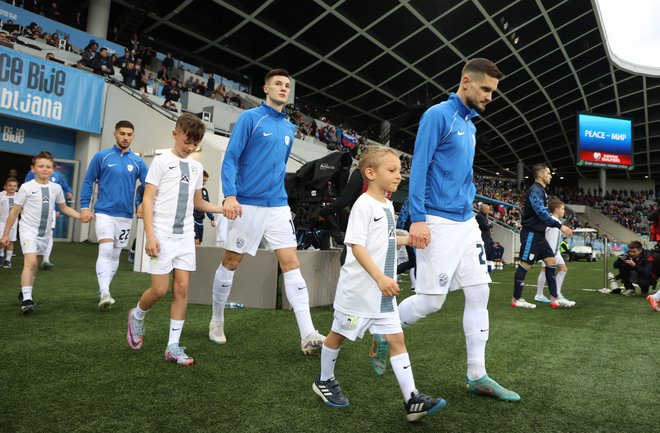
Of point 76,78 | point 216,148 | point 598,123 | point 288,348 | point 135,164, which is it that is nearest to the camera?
point 288,348

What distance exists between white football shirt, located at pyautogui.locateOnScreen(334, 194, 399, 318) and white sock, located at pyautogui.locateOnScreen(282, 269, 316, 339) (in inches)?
41.0

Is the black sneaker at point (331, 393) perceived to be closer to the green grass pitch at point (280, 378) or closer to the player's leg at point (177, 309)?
the green grass pitch at point (280, 378)

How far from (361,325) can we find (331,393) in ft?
1.30

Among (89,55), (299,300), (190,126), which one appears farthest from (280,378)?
(89,55)

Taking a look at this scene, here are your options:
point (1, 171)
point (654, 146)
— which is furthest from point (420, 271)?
point (654, 146)

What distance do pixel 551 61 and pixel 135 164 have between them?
109 ft

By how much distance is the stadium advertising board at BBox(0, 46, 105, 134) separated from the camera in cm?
1144

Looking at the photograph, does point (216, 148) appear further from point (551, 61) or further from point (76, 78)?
point (551, 61)

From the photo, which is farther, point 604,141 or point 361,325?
point 604,141

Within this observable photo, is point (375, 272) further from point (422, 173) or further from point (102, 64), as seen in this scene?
point (102, 64)

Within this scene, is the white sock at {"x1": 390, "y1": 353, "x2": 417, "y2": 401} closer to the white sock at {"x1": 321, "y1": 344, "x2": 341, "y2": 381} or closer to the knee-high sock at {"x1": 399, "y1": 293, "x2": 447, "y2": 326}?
the white sock at {"x1": 321, "y1": 344, "x2": 341, "y2": 381}

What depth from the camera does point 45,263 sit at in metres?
7.71

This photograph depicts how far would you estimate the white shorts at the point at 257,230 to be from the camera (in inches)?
130

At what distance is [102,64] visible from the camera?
46.2 ft
